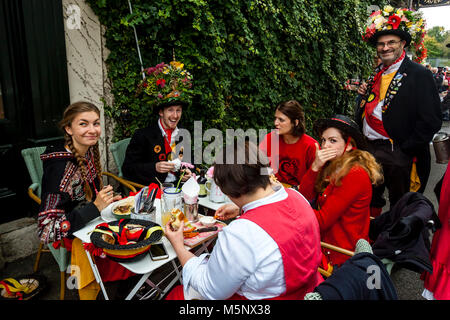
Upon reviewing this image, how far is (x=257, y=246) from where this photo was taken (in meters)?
1.32

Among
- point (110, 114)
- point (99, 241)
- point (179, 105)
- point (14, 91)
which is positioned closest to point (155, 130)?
point (179, 105)

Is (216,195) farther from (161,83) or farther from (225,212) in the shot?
(161,83)

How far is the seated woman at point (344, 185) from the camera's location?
2.20 m

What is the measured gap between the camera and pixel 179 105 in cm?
339

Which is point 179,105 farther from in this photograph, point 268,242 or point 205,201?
point 268,242

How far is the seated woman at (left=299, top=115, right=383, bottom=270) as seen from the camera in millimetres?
2201

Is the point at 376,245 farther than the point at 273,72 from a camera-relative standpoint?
No

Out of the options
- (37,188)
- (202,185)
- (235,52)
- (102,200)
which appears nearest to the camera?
(102,200)

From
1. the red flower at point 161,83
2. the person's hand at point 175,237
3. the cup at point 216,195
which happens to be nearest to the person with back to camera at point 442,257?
the cup at point 216,195

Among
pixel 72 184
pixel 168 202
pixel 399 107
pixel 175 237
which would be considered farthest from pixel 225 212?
pixel 399 107

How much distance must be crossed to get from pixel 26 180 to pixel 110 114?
1151 millimetres

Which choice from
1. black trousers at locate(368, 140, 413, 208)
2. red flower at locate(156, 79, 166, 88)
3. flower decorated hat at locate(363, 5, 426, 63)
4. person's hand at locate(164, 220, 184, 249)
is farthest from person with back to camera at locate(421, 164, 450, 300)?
red flower at locate(156, 79, 166, 88)

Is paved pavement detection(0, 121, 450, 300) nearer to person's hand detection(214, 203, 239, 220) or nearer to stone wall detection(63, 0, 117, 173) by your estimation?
person's hand detection(214, 203, 239, 220)

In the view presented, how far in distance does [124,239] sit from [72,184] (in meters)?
0.75
